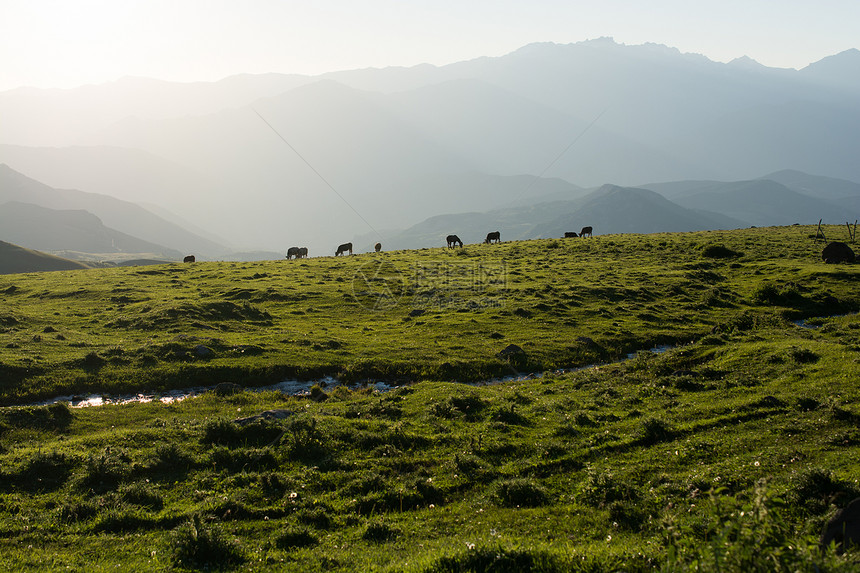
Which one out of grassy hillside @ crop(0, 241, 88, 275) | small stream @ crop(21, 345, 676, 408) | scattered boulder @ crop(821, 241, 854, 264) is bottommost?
small stream @ crop(21, 345, 676, 408)

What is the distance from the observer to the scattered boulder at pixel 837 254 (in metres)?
47.8

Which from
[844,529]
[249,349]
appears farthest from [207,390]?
[844,529]

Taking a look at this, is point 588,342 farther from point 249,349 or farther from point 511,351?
point 249,349

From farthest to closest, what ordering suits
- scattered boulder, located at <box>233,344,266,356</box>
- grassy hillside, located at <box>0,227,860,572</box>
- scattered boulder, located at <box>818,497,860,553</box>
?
scattered boulder, located at <box>233,344,266,356</box> < grassy hillside, located at <box>0,227,860,572</box> < scattered boulder, located at <box>818,497,860,553</box>

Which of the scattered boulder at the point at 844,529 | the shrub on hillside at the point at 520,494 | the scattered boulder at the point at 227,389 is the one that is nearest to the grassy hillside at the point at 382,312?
the scattered boulder at the point at 227,389

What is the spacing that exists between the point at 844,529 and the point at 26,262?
697ft

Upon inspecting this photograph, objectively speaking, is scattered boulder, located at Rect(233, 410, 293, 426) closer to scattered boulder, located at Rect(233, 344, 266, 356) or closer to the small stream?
the small stream

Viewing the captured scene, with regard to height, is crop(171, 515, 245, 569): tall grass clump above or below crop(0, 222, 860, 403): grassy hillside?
below

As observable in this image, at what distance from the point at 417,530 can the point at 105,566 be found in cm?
622

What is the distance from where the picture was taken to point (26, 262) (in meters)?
161

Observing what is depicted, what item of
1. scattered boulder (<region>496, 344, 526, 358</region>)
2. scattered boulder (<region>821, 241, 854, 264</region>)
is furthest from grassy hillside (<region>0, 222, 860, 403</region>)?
scattered boulder (<region>821, 241, 854, 264</region>)

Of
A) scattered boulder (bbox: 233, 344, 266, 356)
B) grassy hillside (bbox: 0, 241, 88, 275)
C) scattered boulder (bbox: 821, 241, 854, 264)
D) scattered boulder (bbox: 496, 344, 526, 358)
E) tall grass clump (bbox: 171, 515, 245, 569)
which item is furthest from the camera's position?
grassy hillside (bbox: 0, 241, 88, 275)

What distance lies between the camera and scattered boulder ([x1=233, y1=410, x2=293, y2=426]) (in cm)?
1602

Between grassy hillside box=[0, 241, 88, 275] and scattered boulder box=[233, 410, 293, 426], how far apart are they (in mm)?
177177
